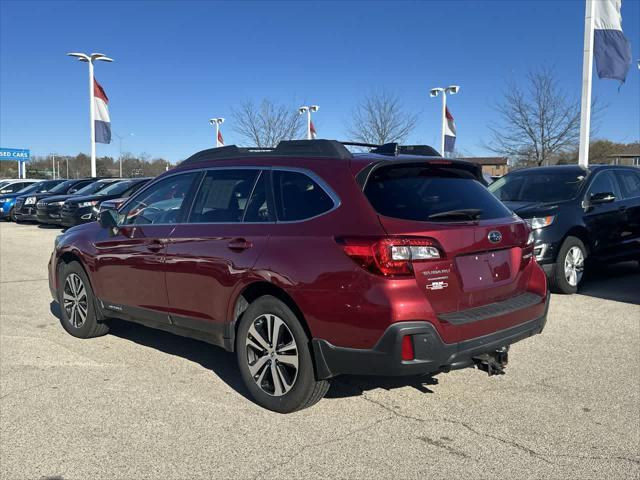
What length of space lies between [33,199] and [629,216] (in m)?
19.5

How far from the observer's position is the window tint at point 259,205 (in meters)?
4.16

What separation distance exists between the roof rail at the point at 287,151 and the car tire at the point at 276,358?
106 cm

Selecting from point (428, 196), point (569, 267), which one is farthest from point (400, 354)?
point (569, 267)

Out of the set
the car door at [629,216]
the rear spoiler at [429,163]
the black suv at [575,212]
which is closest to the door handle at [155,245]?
the rear spoiler at [429,163]

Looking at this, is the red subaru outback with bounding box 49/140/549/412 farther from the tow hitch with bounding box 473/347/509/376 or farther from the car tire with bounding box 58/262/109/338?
the car tire with bounding box 58/262/109/338

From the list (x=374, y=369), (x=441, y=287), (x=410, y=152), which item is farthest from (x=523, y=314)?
(x=410, y=152)

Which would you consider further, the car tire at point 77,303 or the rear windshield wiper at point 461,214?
the car tire at point 77,303

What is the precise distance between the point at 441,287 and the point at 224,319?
5.45 ft

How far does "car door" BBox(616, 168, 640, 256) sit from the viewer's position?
8.52 metres

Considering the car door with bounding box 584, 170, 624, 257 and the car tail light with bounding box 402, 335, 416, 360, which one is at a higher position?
the car door with bounding box 584, 170, 624, 257

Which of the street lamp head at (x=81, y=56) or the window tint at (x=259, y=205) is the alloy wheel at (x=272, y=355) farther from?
the street lamp head at (x=81, y=56)

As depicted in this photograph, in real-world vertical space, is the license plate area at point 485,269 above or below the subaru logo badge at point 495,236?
below

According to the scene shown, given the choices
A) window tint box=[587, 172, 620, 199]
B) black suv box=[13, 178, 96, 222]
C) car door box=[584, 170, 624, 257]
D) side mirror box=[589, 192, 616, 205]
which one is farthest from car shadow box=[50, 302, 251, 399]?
black suv box=[13, 178, 96, 222]

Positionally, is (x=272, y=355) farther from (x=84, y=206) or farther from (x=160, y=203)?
(x=84, y=206)
